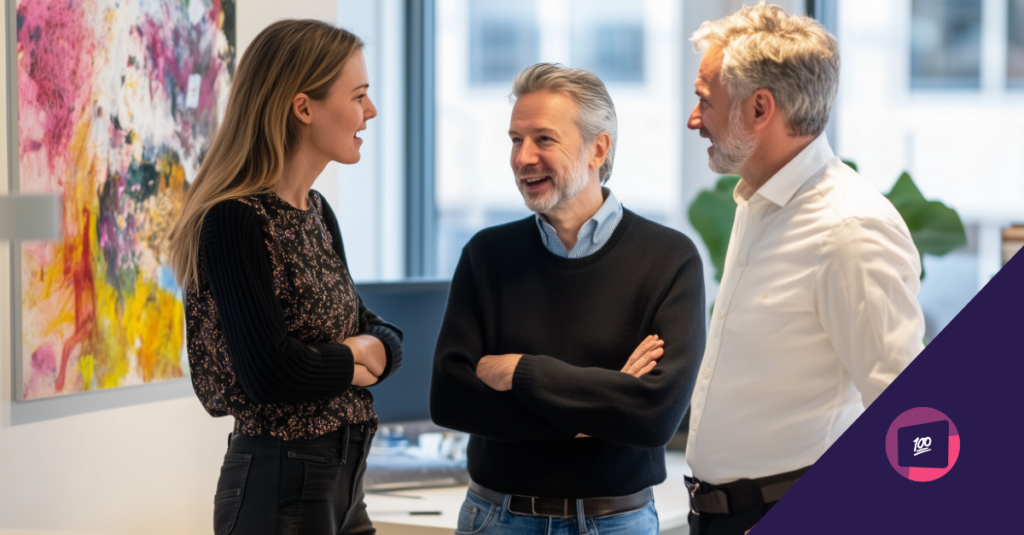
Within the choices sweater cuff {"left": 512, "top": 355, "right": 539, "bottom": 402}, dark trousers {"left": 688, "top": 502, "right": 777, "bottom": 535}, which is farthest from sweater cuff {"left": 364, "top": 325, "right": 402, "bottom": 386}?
dark trousers {"left": 688, "top": 502, "right": 777, "bottom": 535}

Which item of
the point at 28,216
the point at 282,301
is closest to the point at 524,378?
the point at 282,301

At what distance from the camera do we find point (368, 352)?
1.58 metres

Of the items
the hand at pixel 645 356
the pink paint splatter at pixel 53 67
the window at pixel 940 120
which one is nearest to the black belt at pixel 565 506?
the hand at pixel 645 356

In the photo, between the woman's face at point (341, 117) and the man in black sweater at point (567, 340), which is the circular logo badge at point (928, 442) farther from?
the woman's face at point (341, 117)

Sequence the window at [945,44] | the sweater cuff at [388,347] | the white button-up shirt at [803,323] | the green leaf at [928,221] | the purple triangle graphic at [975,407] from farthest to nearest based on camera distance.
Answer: the window at [945,44] → the green leaf at [928,221] → the sweater cuff at [388,347] → the white button-up shirt at [803,323] → the purple triangle graphic at [975,407]

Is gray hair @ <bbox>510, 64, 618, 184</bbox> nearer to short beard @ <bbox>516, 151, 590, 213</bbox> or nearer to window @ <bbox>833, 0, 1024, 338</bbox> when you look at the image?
short beard @ <bbox>516, 151, 590, 213</bbox>

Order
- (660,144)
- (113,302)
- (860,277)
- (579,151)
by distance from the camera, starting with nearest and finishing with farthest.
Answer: (860,277), (579,151), (113,302), (660,144)

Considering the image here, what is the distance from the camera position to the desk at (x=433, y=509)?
7.52 feet

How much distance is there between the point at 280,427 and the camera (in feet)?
4.78

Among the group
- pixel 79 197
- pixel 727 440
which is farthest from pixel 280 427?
pixel 79 197

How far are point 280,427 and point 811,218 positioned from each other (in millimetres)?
930

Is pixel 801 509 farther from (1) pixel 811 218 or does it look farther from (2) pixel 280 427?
(2) pixel 280 427

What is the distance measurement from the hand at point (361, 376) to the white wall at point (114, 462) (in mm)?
633

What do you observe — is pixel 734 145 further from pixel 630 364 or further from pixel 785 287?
pixel 630 364
